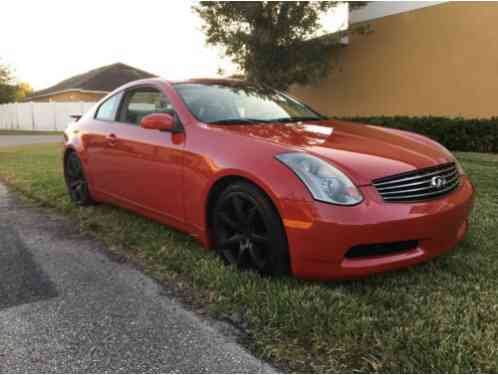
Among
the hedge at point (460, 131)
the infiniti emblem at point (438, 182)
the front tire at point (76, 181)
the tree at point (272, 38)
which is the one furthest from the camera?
the tree at point (272, 38)

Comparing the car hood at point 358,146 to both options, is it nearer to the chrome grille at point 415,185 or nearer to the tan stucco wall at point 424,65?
the chrome grille at point 415,185

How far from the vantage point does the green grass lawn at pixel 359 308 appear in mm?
1865

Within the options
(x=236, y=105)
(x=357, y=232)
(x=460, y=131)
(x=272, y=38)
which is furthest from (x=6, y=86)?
(x=357, y=232)

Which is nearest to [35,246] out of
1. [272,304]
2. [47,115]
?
[272,304]

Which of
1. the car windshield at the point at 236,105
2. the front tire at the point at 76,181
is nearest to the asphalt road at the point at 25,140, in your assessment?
the front tire at the point at 76,181

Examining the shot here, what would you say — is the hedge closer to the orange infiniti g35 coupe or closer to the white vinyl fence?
the orange infiniti g35 coupe

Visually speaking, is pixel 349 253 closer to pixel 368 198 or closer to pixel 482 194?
pixel 368 198

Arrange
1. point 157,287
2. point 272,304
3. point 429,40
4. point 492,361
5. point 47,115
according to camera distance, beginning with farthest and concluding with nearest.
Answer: point 47,115
point 429,40
point 157,287
point 272,304
point 492,361

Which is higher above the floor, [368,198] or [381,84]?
[381,84]

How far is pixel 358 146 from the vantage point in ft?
8.83

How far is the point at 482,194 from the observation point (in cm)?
490

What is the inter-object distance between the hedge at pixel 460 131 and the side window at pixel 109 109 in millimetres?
7938

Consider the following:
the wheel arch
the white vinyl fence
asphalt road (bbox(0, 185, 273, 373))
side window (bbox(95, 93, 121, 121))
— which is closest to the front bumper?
the wheel arch

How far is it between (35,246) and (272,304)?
2.32 m
